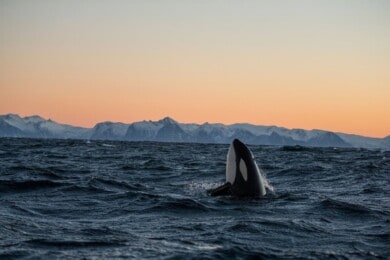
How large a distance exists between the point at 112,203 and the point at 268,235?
5388mm

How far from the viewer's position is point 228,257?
25.3ft

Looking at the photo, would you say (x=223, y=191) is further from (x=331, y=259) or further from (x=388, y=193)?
(x=331, y=259)

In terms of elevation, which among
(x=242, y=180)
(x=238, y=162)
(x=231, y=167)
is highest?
(x=238, y=162)

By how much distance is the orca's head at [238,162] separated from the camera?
15203 millimetres

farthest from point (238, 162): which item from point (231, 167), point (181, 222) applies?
point (181, 222)

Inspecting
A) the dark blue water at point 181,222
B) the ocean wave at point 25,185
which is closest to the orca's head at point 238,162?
the dark blue water at point 181,222

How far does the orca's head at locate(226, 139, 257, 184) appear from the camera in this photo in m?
15.2

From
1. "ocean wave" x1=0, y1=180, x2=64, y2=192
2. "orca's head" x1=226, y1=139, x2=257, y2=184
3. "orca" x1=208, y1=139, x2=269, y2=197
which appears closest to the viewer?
"orca" x1=208, y1=139, x2=269, y2=197

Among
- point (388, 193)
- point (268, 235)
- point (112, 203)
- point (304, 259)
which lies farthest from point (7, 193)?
point (388, 193)

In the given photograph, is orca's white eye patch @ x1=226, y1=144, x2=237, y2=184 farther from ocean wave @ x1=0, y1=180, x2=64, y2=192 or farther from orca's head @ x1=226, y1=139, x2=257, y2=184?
ocean wave @ x1=0, y1=180, x2=64, y2=192

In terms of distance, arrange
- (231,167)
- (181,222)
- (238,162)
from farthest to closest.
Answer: (231,167)
(238,162)
(181,222)

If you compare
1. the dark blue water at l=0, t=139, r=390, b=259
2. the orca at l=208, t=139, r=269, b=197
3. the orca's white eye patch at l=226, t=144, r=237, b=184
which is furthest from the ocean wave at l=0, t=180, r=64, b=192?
the orca's white eye patch at l=226, t=144, r=237, b=184

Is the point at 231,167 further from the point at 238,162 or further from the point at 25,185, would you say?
the point at 25,185

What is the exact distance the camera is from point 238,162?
15422mm
